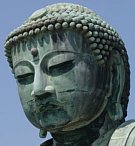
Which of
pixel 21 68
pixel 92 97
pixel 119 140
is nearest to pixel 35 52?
pixel 21 68

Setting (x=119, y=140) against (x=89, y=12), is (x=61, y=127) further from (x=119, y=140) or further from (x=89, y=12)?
(x=89, y=12)

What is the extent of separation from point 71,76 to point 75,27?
526mm

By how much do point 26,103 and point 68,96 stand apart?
1.60 ft

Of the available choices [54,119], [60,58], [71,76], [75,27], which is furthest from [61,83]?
[75,27]

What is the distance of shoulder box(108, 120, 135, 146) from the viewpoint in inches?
273

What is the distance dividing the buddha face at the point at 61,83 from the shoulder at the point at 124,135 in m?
0.31

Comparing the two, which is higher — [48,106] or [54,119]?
[48,106]

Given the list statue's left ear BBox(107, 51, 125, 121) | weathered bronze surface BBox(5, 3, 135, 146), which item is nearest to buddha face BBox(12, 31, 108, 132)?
weathered bronze surface BBox(5, 3, 135, 146)

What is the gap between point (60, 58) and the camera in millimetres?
7195

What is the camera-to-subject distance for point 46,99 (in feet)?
23.4

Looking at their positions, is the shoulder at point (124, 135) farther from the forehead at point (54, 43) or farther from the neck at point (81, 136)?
the forehead at point (54, 43)

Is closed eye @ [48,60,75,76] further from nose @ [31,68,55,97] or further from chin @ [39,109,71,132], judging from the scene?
chin @ [39,109,71,132]

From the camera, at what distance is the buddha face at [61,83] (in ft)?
23.4

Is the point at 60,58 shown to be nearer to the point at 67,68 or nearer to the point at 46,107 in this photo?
the point at 67,68
